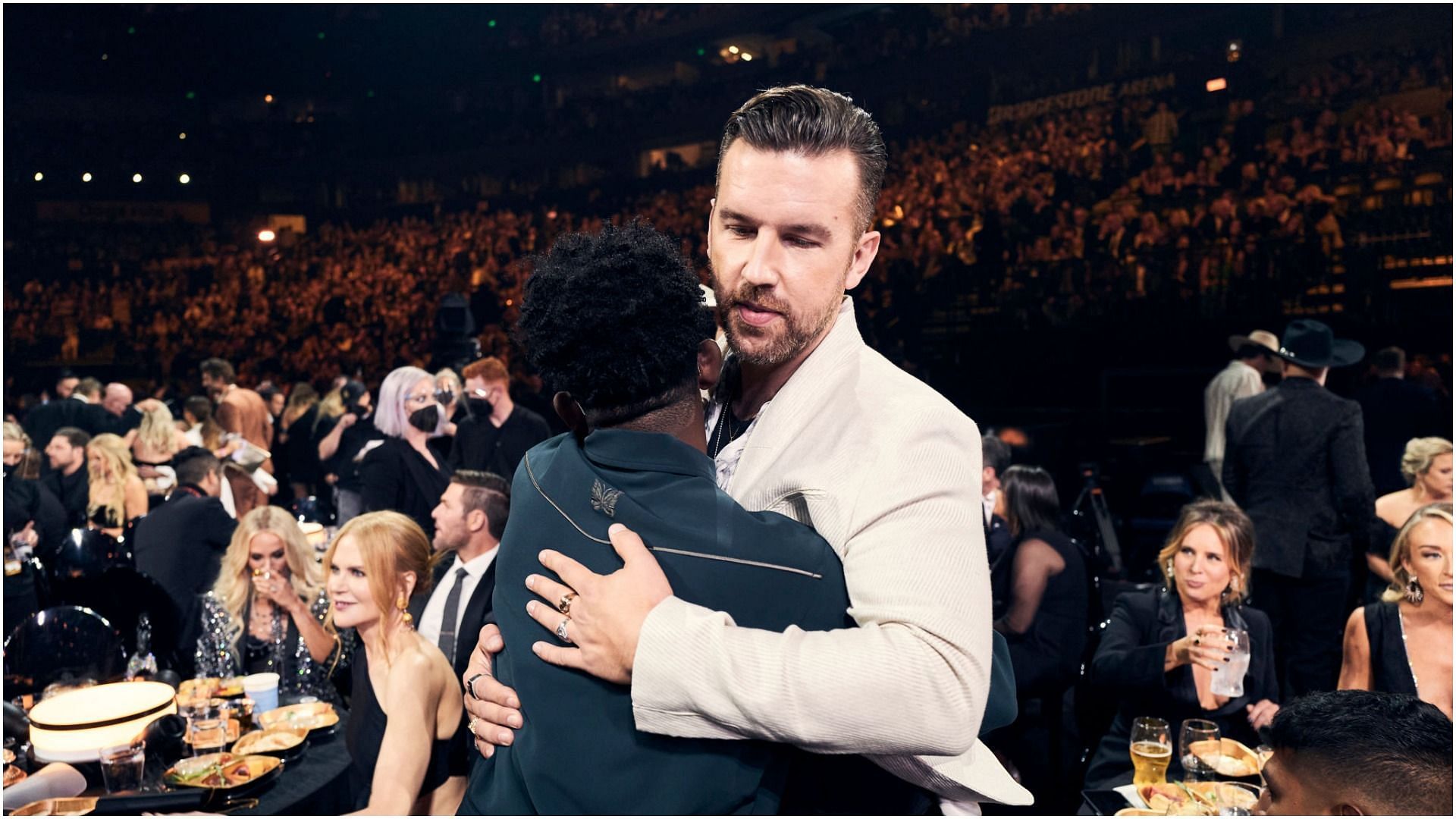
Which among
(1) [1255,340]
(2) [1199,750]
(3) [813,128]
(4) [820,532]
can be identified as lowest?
(2) [1199,750]

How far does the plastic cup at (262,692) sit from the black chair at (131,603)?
2.80 feet

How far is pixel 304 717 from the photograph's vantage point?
277 centimetres

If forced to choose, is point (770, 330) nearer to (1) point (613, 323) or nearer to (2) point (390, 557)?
(1) point (613, 323)

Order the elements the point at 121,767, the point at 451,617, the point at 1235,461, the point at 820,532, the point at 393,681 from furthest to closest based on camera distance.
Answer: the point at 1235,461
the point at 451,617
the point at 393,681
the point at 121,767
the point at 820,532

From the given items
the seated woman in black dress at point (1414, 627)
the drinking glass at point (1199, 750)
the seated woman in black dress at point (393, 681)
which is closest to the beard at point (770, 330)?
the seated woman in black dress at point (393, 681)

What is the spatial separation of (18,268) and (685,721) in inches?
543

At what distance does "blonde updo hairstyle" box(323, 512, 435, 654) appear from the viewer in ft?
8.77

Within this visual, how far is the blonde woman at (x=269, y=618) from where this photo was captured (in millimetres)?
3158

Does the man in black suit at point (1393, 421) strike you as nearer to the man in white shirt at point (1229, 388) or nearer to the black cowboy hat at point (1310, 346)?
the man in white shirt at point (1229, 388)

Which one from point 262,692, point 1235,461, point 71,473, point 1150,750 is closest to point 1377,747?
point 1150,750

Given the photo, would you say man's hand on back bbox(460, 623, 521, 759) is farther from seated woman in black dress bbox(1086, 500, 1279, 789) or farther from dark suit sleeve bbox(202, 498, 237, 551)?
dark suit sleeve bbox(202, 498, 237, 551)

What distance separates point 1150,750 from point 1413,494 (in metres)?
2.52

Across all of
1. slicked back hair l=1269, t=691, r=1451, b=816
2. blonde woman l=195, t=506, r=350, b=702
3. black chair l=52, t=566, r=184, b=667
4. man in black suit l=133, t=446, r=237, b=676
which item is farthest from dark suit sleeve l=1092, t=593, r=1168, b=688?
man in black suit l=133, t=446, r=237, b=676

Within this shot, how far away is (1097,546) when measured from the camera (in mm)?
5062
